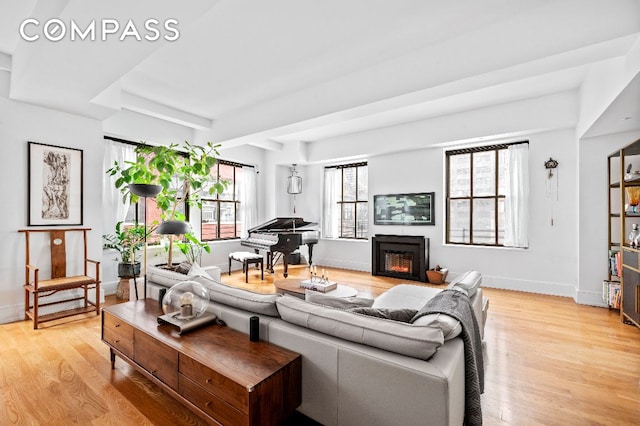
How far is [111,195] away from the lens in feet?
15.9

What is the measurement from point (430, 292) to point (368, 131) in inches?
159

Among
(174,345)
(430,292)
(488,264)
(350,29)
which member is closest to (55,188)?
A: (174,345)

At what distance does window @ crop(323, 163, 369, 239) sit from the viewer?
281 inches

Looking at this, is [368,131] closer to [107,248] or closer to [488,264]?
[488,264]

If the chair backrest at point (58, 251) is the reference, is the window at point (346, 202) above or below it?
above

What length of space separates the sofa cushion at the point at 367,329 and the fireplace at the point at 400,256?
438 cm

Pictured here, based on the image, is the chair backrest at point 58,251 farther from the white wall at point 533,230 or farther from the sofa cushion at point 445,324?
the white wall at point 533,230

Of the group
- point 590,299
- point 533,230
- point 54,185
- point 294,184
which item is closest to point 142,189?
point 54,185

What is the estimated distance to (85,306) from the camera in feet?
13.2

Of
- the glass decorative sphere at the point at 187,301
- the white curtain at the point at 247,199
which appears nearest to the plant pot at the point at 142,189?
the glass decorative sphere at the point at 187,301

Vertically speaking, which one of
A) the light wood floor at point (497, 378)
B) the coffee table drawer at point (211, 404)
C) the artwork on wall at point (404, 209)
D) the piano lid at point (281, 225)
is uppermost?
the artwork on wall at point (404, 209)

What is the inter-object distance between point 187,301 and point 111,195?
3775mm

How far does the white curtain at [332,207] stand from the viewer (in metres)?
7.45

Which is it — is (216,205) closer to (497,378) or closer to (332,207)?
(332,207)
